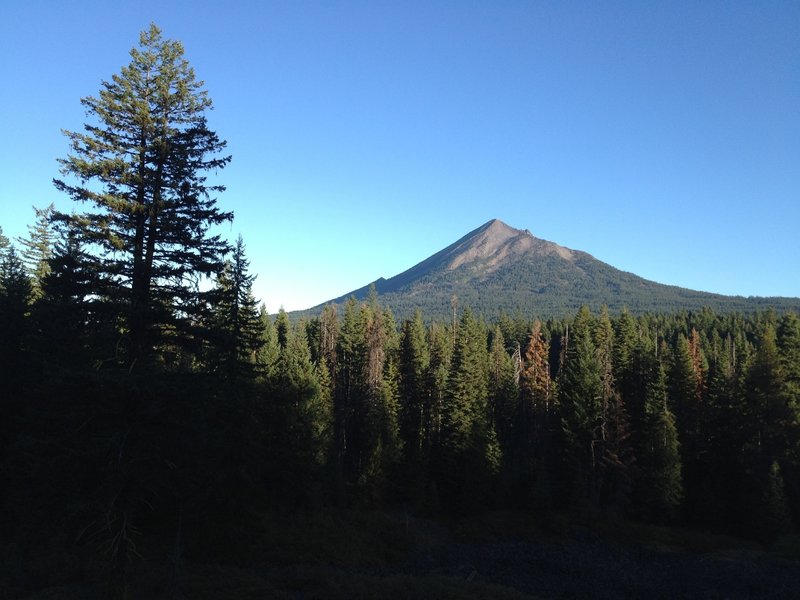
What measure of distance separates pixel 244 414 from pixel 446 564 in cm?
1735

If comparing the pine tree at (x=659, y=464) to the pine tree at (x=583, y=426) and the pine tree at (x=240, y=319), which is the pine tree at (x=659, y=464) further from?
the pine tree at (x=240, y=319)

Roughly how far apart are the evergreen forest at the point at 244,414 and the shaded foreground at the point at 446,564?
619 mm

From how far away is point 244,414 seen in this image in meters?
24.0

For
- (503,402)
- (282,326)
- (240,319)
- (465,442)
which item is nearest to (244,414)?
(240,319)

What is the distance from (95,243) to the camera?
42.7ft

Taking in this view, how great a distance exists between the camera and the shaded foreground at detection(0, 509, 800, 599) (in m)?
18.9

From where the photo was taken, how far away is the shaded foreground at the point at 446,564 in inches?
743

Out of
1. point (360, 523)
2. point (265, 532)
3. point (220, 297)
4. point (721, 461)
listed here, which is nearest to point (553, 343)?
point (721, 461)

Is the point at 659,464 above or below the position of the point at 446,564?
above

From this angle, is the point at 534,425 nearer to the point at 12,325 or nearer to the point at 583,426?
the point at 583,426

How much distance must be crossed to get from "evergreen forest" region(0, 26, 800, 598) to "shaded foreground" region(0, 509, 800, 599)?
619mm

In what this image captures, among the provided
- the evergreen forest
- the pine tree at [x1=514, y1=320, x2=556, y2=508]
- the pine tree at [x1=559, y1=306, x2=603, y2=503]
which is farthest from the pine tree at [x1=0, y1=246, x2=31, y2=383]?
the pine tree at [x1=559, y1=306, x2=603, y2=503]

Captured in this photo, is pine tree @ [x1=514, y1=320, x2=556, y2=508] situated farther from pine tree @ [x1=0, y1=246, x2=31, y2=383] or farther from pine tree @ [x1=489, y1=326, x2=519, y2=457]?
pine tree @ [x1=0, y1=246, x2=31, y2=383]

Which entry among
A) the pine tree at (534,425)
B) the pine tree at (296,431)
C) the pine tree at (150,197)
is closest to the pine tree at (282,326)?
the pine tree at (296,431)
